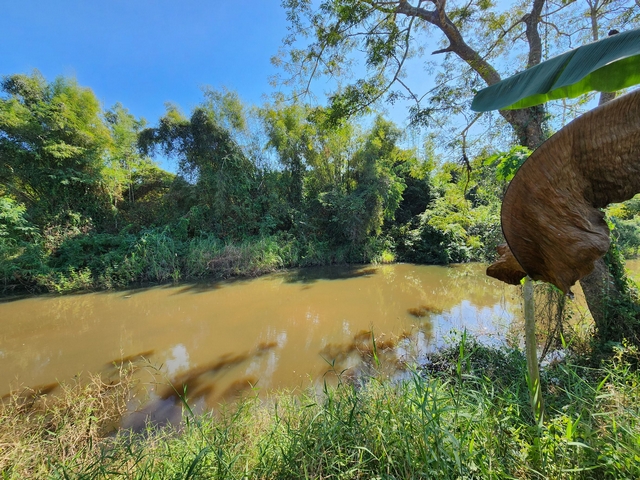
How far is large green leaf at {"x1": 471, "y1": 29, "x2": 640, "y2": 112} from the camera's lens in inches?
34.9

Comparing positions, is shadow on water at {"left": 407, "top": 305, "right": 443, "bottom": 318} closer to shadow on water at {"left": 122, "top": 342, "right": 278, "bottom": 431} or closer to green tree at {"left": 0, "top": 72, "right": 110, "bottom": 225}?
shadow on water at {"left": 122, "top": 342, "right": 278, "bottom": 431}

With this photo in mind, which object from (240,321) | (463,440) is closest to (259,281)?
(240,321)

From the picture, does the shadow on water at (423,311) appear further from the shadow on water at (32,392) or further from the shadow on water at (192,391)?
the shadow on water at (32,392)

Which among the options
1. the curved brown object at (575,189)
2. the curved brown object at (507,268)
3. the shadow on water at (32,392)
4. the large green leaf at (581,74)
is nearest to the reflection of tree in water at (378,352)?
the curved brown object at (507,268)

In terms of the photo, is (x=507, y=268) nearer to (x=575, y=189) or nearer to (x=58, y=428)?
(x=575, y=189)

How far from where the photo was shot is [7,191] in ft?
23.6

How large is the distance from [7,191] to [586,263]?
11.7 metres

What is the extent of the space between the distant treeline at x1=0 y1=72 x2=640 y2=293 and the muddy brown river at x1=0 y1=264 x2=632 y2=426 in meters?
1.28

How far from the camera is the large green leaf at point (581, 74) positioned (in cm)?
89

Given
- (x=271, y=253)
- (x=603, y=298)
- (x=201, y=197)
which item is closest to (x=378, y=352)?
(x=603, y=298)

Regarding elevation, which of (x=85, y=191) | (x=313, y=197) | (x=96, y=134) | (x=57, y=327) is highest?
(x=96, y=134)

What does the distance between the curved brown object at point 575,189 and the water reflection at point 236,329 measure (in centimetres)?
166

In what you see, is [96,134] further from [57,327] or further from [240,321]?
[240,321]

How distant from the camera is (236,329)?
426 cm
